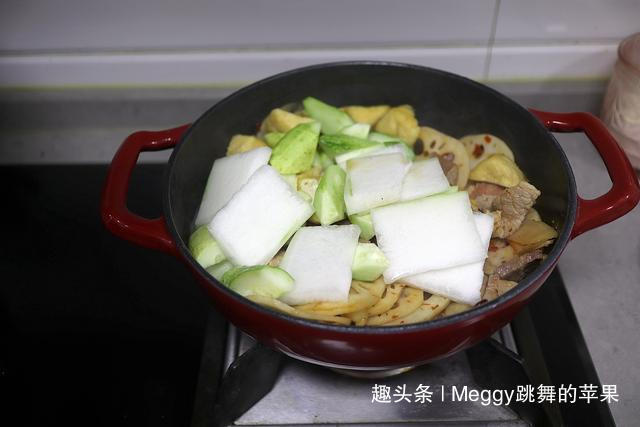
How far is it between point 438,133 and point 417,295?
37 centimetres

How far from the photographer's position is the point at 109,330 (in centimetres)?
111

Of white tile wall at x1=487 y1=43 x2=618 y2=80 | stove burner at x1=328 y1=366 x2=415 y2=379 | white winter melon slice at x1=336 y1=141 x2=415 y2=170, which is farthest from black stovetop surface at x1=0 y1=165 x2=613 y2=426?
white tile wall at x1=487 y1=43 x2=618 y2=80

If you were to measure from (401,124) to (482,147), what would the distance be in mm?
147

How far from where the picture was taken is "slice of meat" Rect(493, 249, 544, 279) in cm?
96

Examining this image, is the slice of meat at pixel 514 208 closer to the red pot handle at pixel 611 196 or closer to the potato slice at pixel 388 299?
the red pot handle at pixel 611 196

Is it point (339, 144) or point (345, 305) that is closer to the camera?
point (345, 305)

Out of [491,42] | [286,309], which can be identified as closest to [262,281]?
[286,309]

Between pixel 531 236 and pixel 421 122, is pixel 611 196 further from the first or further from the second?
pixel 421 122

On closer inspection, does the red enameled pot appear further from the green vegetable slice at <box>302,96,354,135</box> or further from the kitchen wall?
the kitchen wall

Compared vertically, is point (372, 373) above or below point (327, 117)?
below

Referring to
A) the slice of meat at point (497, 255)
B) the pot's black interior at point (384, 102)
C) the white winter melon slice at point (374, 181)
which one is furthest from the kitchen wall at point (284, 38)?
the slice of meat at point (497, 255)

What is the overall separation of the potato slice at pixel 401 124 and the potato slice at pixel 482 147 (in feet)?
0.30

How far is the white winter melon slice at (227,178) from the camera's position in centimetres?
103

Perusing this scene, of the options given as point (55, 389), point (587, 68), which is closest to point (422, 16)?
point (587, 68)
